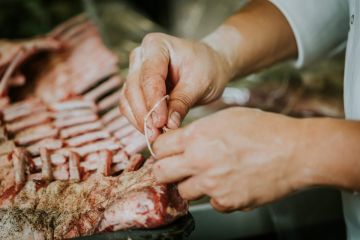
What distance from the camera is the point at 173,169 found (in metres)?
1.42

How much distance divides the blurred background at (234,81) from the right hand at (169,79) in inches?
23.3

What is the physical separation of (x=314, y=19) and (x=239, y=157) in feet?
4.19

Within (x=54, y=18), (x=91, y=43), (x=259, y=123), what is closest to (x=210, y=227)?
(x=259, y=123)

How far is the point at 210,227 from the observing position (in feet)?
7.36

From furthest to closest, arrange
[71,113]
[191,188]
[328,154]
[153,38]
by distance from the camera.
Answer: [71,113] < [153,38] < [191,188] < [328,154]

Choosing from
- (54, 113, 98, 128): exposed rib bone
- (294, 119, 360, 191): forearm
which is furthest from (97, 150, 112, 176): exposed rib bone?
(294, 119, 360, 191): forearm

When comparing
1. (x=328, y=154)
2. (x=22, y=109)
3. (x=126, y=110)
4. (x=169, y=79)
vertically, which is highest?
(x=328, y=154)

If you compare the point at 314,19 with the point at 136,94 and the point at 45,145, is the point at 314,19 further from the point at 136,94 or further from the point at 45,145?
the point at 45,145

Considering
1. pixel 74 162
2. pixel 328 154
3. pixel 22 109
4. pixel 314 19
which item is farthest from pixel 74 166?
pixel 314 19

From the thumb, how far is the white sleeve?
0.75 meters

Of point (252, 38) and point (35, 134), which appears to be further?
point (252, 38)

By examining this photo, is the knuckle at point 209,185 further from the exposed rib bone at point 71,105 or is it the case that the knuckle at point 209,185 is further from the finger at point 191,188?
the exposed rib bone at point 71,105

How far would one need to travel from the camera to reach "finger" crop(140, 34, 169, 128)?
1.62m

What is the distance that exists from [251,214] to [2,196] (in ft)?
4.03
